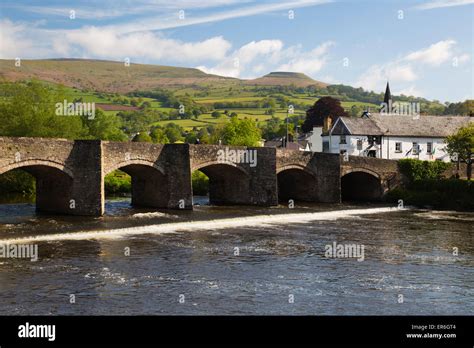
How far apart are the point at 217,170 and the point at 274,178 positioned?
4590 mm

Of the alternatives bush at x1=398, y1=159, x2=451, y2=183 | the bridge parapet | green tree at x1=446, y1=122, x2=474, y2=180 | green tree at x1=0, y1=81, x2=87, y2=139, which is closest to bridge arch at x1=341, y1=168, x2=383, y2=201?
bush at x1=398, y1=159, x2=451, y2=183

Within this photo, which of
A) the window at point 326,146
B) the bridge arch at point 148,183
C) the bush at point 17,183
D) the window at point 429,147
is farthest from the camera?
the window at point 326,146

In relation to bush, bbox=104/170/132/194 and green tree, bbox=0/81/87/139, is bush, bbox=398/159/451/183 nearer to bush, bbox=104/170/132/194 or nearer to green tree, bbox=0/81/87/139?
bush, bbox=104/170/132/194

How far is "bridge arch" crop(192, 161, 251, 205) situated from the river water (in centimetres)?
759

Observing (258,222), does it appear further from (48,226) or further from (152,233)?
(48,226)

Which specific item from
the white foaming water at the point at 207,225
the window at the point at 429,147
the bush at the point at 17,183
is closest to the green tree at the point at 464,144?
the window at the point at 429,147

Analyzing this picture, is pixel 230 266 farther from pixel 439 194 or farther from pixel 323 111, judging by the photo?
pixel 323 111

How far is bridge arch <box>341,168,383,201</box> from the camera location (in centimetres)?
5274

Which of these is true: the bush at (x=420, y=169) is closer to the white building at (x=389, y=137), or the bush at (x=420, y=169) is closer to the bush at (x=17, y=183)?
the white building at (x=389, y=137)

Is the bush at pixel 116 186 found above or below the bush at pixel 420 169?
below

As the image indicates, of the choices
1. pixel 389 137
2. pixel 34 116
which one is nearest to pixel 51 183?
pixel 34 116

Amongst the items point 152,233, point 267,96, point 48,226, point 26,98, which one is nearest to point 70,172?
point 48,226

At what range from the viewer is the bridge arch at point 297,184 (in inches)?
1948

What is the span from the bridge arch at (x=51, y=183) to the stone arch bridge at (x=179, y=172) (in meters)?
0.03
